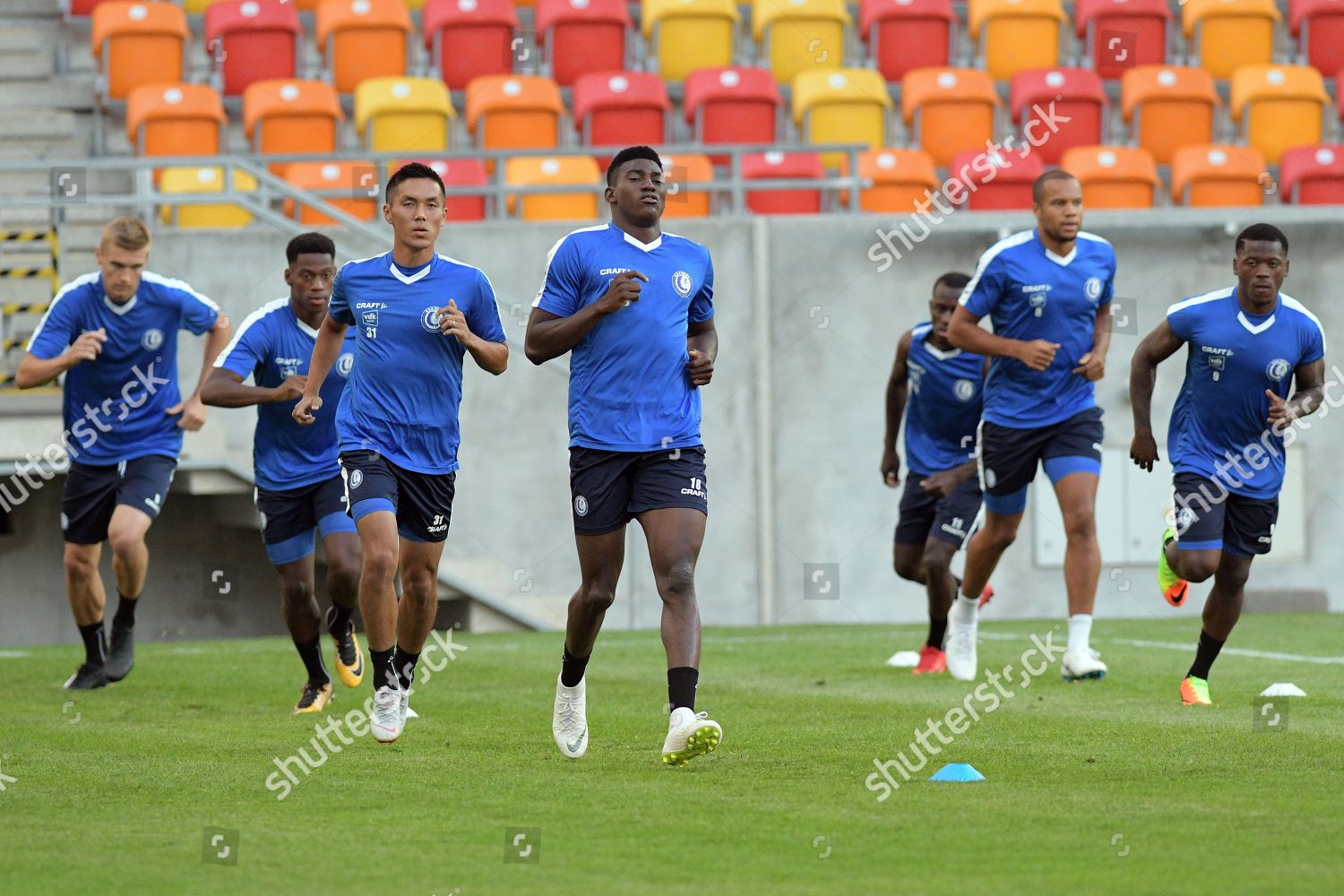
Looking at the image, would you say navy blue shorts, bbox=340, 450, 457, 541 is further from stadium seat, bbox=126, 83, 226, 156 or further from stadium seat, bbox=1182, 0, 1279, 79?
stadium seat, bbox=1182, 0, 1279, 79

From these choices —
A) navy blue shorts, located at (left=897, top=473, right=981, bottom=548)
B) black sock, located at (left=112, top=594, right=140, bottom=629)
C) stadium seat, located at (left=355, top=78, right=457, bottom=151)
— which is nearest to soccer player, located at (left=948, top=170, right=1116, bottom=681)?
navy blue shorts, located at (left=897, top=473, right=981, bottom=548)

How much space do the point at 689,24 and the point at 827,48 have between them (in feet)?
4.72

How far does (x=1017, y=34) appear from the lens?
2027 centimetres

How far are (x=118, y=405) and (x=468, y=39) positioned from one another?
9.82 metres

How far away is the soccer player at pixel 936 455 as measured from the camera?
1112 cm

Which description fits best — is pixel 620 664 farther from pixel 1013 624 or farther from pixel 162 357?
pixel 1013 624

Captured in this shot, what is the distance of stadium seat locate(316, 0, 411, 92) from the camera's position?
19.5m

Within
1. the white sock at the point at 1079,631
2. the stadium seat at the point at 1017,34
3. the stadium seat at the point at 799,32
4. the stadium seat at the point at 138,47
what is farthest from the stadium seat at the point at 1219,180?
the stadium seat at the point at 138,47

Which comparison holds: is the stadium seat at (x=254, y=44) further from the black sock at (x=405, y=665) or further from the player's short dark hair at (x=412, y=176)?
the black sock at (x=405, y=665)

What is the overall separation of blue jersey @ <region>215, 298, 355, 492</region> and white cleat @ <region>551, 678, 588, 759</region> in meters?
2.68

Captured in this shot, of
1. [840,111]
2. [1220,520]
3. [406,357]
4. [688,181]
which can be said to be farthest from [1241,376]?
[840,111]

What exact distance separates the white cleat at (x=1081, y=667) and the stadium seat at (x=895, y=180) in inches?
309

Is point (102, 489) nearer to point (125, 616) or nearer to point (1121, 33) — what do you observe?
point (125, 616)

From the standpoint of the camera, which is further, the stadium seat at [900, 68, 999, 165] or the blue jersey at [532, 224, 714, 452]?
the stadium seat at [900, 68, 999, 165]
